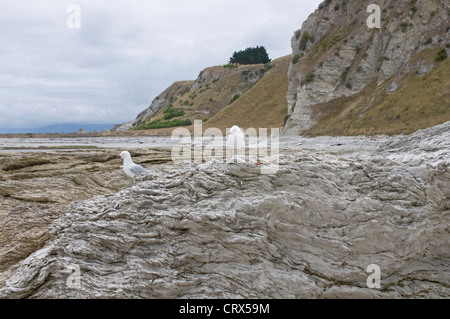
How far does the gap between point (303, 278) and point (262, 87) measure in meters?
86.2

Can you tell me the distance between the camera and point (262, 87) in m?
90.9

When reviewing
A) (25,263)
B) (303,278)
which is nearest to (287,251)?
(303,278)

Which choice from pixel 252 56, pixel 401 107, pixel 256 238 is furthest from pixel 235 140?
pixel 252 56

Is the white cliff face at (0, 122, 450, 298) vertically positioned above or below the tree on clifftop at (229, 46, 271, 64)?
below

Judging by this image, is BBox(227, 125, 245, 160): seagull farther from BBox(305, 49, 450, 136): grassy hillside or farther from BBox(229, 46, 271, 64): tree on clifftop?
BBox(229, 46, 271, 64): tree on clifftop

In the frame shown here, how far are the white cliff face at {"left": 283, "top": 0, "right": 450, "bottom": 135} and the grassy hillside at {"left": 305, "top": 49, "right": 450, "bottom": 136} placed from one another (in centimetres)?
152

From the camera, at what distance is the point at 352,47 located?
155 feet

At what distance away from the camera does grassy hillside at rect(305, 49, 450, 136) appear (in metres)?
31.7

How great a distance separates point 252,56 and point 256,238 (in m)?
132

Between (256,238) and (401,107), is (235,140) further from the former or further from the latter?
(401,107)

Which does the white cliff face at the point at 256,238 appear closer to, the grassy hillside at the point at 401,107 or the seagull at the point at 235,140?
the seagull at the point at 235,140

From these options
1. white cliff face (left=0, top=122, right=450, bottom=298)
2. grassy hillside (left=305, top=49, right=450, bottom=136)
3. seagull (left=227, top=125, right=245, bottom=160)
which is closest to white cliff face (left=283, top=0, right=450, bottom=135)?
grassy hillside (left=305, top=49, right=450, bottom=136)

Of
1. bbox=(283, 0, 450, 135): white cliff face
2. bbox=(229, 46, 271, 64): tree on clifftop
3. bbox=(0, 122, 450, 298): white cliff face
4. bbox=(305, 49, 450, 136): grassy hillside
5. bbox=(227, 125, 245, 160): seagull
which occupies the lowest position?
bbox=(0, 122, 450, 298): white cliff face
